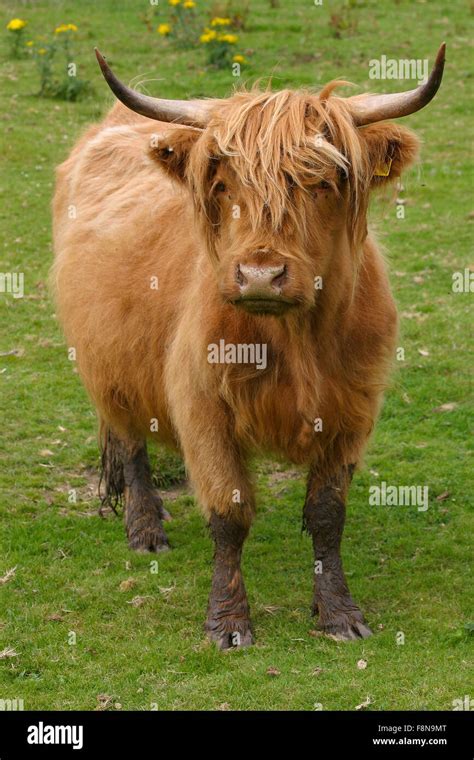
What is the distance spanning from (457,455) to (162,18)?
1272cm

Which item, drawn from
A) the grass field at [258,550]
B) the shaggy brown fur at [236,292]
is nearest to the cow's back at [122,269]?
the shaggy brown fur at [236,292]

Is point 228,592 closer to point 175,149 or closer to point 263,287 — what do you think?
point 263,287

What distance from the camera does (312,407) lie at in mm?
5094

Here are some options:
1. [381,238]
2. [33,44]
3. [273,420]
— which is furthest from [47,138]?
[273,420]

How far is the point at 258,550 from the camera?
6.47m

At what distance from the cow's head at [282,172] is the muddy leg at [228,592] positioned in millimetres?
1289

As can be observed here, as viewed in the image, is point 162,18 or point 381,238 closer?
point 381,238

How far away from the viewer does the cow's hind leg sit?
656 cm

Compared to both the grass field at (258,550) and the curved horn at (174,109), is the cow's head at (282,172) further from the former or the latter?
the grass field at (258,550)

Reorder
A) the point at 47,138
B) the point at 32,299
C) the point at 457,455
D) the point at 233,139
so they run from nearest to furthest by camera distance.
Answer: the point at 233,139 → the point at 457,455 → the point at 32,299 → the point at 47,138

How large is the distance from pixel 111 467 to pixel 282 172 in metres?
2.83

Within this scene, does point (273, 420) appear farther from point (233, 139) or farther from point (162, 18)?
point (162, 18)

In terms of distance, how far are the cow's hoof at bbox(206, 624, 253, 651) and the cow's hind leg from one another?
1197mm

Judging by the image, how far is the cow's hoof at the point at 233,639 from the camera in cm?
539
